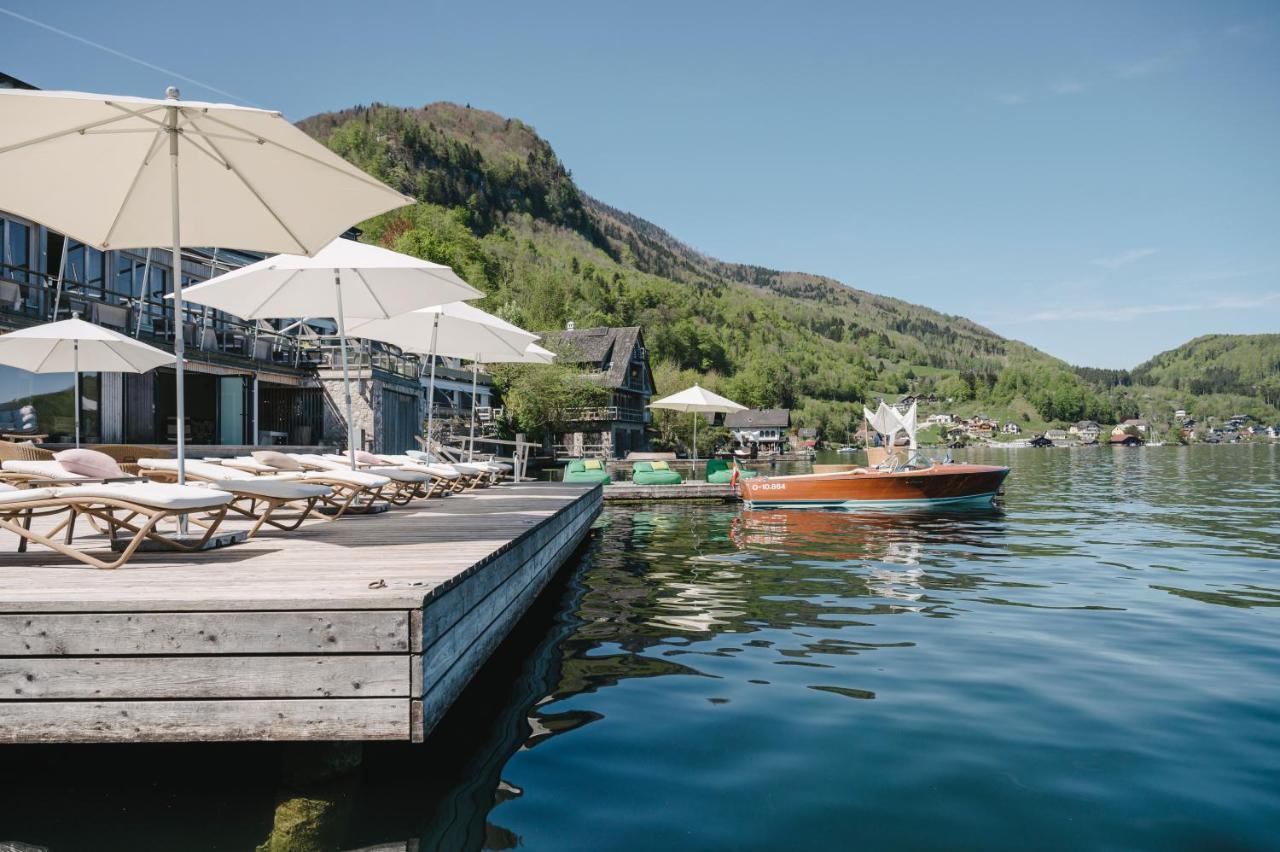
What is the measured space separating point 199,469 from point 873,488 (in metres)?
15.6

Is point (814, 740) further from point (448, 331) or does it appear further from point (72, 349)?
point (72, 349)

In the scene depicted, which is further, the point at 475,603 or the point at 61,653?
the point at 475,603

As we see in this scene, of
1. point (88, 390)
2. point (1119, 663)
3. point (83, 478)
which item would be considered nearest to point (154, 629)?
point (83, 478)

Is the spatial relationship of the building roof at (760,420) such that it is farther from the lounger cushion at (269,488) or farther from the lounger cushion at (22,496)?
the lounger cushion at (22,496)

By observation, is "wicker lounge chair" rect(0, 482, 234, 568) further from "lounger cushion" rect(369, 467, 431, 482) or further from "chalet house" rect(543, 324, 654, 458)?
"chalet house" rect(543, 324, 654, 458)

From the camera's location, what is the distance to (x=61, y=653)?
3.13 m

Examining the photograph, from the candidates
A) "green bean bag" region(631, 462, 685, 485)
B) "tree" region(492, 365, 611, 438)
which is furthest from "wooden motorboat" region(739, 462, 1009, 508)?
"tree" region(492, 365, 611, 438)

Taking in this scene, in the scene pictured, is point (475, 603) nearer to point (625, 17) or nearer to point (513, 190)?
point (625, 17)

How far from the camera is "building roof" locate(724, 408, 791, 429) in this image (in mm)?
91688

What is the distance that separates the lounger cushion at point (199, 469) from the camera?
23.4 ft

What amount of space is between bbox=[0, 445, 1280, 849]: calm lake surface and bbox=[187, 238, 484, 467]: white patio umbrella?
3.62 metres

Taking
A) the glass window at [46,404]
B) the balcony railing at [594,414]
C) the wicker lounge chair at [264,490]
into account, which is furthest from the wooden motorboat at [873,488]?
the balcony railing at [594,414]

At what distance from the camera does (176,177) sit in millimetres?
5121

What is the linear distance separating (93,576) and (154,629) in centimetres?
123
